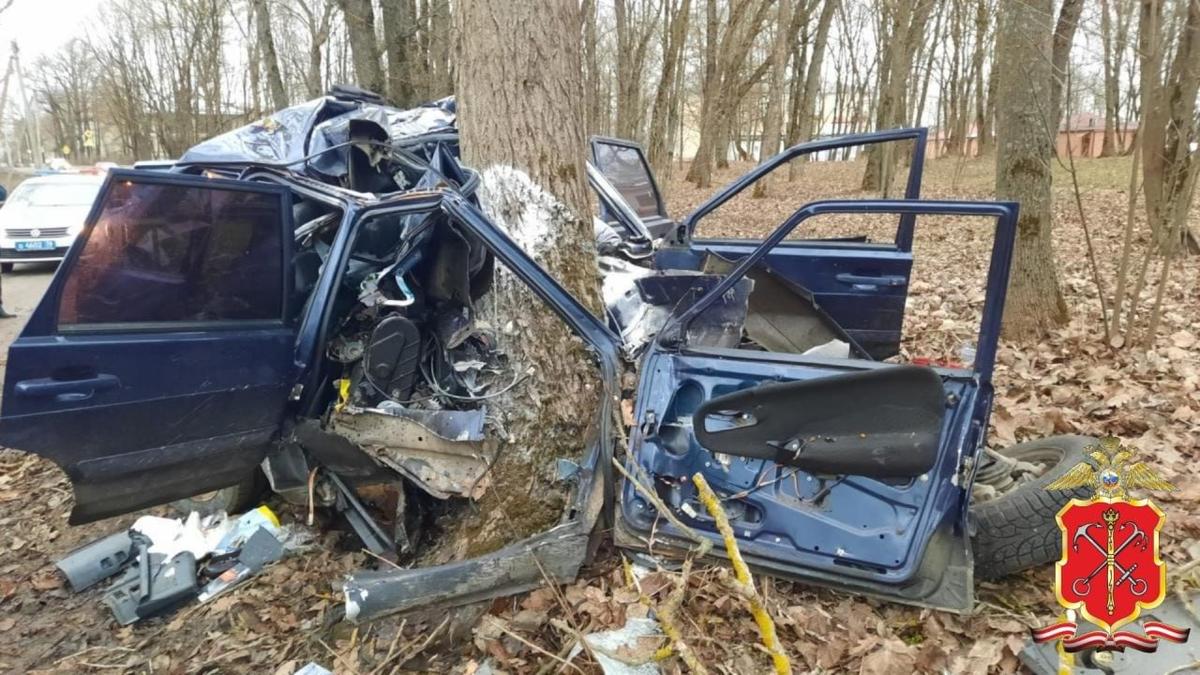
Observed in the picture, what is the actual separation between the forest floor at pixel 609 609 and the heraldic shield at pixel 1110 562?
2.30 feet

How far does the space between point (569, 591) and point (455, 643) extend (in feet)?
1.61

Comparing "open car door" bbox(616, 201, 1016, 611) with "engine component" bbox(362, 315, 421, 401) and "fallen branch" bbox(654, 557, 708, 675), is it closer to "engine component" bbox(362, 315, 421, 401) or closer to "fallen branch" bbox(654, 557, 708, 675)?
"fallen branch" bbox(654, 557, 708, 675)

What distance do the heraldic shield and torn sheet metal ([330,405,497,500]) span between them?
2.28 m

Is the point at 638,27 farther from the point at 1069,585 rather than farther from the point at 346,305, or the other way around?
the point at 1069,585

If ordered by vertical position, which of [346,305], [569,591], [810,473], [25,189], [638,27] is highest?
[638,27]

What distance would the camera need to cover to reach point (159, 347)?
3.02 metres

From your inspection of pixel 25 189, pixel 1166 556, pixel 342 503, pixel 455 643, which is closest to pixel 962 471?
pixel 1166 556

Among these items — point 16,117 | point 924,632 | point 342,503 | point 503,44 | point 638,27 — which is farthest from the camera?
point 16,117

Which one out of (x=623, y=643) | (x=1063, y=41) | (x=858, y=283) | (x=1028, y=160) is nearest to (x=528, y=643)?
(x=623, y=643)

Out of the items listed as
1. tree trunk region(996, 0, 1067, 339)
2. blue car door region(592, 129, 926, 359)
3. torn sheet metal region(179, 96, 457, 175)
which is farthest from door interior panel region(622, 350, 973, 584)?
tree trunk region(996, 0, 1067, 339)

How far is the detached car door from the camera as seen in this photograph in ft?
9.33

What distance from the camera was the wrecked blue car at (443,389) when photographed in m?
2.76

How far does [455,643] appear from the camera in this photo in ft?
9.70

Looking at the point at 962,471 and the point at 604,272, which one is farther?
the point at 604,272
